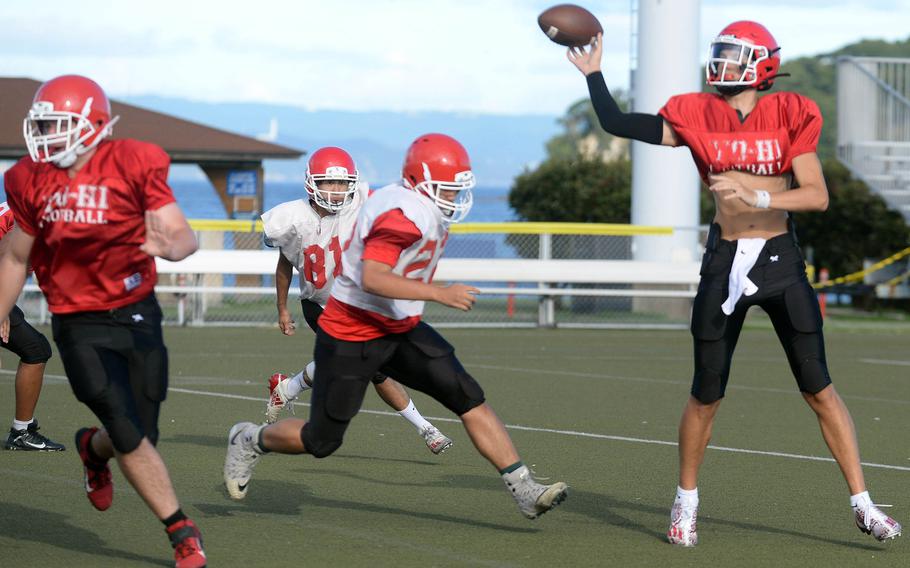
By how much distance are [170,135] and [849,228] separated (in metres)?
11.4

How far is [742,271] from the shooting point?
6.28 m

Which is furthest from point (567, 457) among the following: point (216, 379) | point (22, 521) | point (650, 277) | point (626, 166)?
point (626, 166)

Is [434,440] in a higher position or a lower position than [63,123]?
lower

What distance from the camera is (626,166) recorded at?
81.1 feet

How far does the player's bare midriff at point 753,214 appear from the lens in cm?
634

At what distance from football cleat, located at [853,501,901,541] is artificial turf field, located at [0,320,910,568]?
0.09 m

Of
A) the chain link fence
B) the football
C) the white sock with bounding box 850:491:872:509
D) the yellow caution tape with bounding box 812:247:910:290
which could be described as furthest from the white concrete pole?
the white sock with bounding box 850:491:872:509

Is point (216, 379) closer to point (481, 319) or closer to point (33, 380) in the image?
point (33, 380)

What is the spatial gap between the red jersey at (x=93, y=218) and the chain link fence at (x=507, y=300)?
42.5ft

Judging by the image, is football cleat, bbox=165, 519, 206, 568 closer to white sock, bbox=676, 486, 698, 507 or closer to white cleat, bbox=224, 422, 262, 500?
white cleat, bbox=224, 422, 262, 500

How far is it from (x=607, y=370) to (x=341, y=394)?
7980 mm

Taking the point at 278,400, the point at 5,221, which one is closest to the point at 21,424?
the point at 5,221

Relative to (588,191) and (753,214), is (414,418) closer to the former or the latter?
(753,214)

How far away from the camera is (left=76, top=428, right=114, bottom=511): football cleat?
6109 mm
